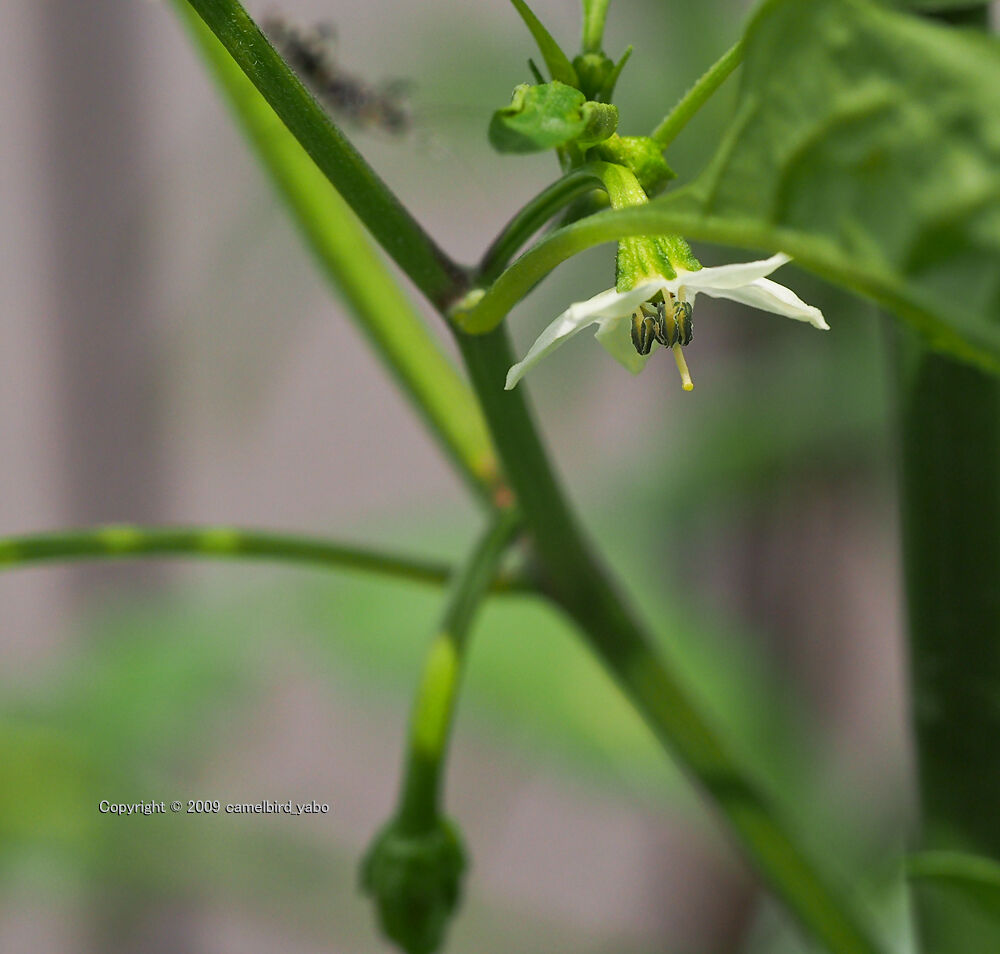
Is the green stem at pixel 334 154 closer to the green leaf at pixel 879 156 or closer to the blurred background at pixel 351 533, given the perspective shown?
the green leaf at pixel 879 156

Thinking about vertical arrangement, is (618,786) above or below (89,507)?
above

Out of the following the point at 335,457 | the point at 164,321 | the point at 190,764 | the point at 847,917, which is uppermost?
the point at 847,917

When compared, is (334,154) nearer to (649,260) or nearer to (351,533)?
(649,260)

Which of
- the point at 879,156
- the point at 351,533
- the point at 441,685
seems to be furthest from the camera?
the point at 351,533

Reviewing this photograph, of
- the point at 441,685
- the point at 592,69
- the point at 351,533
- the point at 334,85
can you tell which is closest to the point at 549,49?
the point at 592,69

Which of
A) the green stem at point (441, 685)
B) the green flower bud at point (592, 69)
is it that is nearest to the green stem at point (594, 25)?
the green flower bud at point (592, 69)

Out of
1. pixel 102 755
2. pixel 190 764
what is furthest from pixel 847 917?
pixel 190 764

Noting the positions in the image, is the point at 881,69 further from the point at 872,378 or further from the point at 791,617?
the point at 791,617
